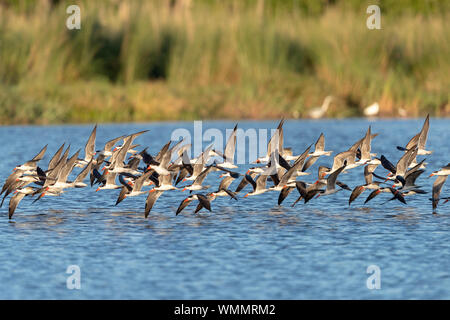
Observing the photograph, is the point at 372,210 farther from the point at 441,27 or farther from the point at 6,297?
the point at 441,27

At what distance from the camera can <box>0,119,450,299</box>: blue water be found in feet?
36.0

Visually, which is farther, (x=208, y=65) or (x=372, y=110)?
(x=208, y=65)

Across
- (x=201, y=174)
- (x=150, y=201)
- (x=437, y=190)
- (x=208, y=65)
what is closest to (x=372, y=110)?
(x=208, y=65)

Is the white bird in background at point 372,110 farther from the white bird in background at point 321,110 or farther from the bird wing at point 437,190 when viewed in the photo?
the bird wing at point 437,190

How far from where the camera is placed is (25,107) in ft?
87.7

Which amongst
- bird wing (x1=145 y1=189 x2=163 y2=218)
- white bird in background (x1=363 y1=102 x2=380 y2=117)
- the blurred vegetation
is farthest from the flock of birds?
white bird in background (x1=363 y1=102 x2=380 y2=117)

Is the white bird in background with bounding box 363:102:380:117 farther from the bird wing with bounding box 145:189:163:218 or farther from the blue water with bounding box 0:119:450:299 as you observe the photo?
the bird wing with bounding box 145:189:163:218

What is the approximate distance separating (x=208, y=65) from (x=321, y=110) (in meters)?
3.62

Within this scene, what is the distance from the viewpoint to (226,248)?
42.6ft

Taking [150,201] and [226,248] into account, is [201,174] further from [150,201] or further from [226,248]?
[226,248]

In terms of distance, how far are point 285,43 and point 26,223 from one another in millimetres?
16423

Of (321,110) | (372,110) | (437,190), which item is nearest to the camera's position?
(437,190)
